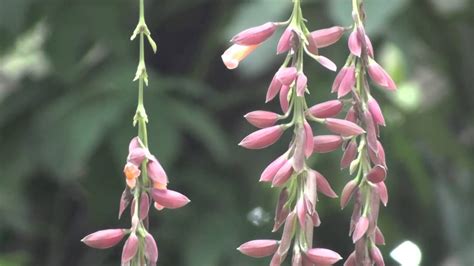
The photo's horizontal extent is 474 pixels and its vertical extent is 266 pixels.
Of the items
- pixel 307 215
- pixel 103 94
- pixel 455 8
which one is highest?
pixel 455 8

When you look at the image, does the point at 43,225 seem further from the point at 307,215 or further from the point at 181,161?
the point at 307,215

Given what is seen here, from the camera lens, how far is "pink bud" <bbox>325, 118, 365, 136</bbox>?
54 cm

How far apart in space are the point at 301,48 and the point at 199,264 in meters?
1.04

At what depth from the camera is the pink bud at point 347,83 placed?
0.54m

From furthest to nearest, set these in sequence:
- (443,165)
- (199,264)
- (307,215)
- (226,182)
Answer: (443,165), (226,182), (199,264), (307,215)

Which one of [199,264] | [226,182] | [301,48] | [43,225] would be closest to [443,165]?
[226,182]

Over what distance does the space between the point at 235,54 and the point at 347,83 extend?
0.07 metres

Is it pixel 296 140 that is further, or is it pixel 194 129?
pixel 194 129

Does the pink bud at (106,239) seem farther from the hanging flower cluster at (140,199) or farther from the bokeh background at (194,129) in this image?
the bokeh background at (194,129)

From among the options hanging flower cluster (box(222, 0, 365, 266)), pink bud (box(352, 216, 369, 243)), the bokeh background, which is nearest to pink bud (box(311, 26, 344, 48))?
hanging flower cluster (box(222, 0, 365, 266))

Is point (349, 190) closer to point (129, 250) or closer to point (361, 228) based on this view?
point (361, 228)

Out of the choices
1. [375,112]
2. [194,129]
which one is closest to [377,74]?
[375,112]

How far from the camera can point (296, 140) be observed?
20.5 inches

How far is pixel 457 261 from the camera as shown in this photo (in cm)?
183
